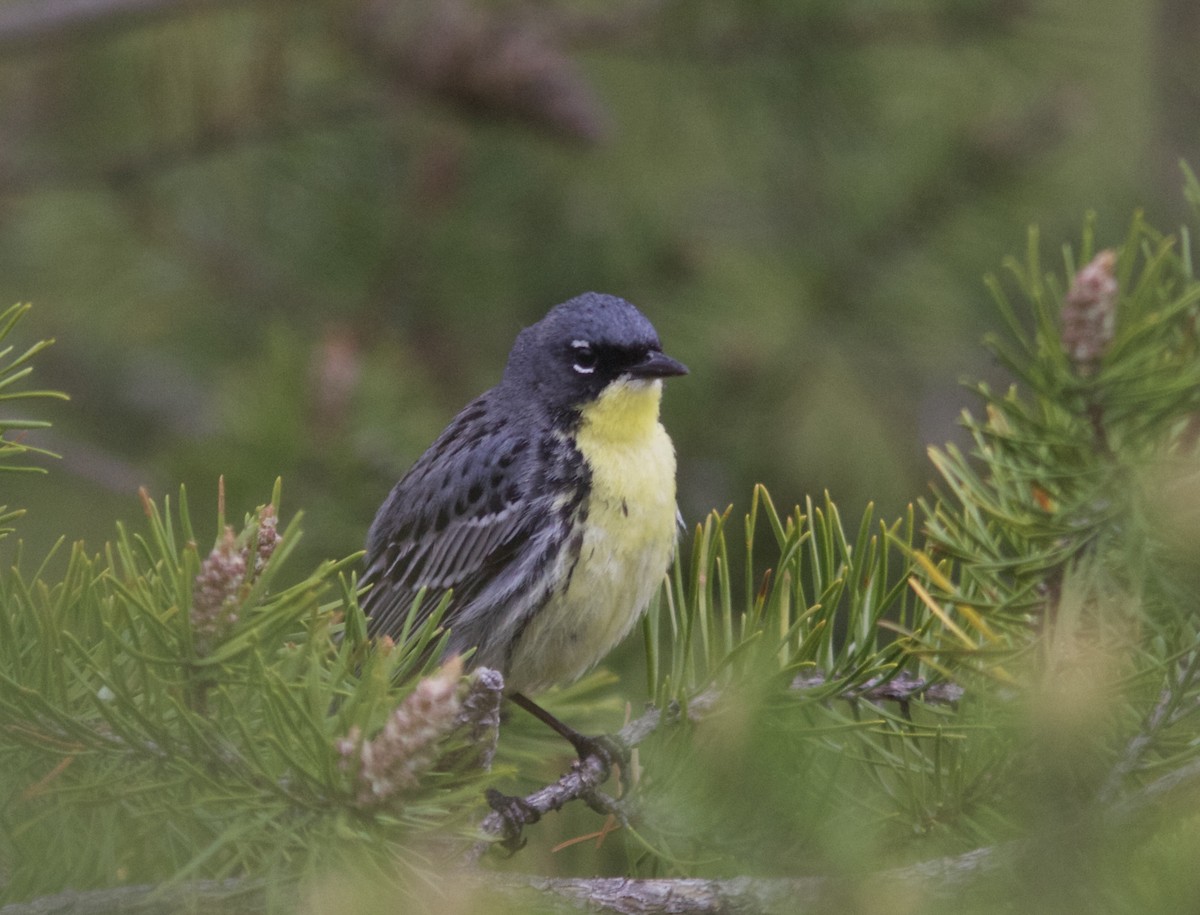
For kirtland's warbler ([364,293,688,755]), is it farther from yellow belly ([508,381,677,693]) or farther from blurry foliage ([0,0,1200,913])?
blurry foliage ([0,0,1200,913])

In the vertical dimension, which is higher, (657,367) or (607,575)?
(657,367)

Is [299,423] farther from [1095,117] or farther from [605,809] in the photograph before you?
[1095,117]

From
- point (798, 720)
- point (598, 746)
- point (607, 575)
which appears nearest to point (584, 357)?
point (607, 575)

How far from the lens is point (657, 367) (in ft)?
13.3

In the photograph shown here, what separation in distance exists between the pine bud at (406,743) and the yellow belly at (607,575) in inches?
70.9

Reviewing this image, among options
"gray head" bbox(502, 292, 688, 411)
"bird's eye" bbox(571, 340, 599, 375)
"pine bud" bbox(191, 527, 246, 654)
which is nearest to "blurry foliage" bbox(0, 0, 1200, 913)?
"pine bud" bbox(191, 527, 246, 654)

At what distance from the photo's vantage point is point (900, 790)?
2361mm

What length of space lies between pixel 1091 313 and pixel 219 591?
1252 millimetres

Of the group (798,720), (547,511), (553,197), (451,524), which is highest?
(553,197)

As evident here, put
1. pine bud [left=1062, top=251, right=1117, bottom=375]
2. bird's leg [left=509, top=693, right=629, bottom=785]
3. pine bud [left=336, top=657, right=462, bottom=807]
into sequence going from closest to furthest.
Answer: pine bud [left=336, top=657, right=462, bottom=807]
pine bud [left=1062, top=251, right=1117, bottom=375]
bird's leg [left=509, top=693, right=629, bottom=785]

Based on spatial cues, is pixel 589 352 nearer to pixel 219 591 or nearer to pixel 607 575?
pixel 607 575

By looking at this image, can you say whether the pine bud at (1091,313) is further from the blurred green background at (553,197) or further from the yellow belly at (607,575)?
the blurred green background at (553,197)

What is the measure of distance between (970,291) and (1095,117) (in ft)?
3.84

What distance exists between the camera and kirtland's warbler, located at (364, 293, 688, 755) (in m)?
3.78
